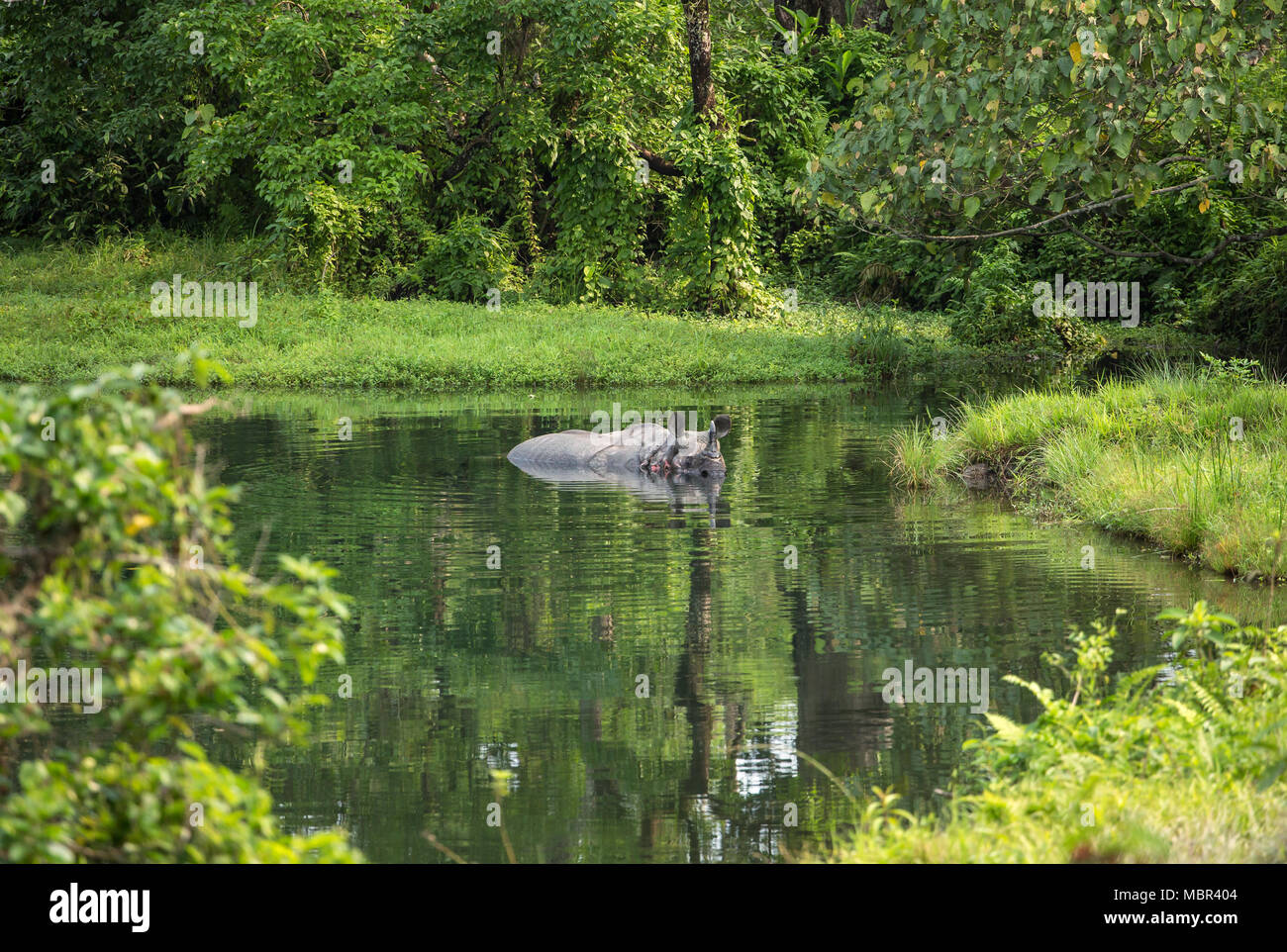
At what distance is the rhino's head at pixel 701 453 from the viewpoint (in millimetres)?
16312

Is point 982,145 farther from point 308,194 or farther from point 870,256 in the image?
point 870,256

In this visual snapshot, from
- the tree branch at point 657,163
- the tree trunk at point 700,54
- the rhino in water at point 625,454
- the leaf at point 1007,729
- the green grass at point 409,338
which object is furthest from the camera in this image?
the tree branch at point 657,163

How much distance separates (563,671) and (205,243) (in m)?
28.4

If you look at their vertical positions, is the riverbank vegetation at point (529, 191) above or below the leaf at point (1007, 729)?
above

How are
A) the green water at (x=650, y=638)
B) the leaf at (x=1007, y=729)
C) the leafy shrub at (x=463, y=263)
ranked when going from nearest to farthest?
1. the leaf at (x=1007, y=729)
2. the green water at (x=650, y=638)
3. the leafy shrub at (x=463, y=263)

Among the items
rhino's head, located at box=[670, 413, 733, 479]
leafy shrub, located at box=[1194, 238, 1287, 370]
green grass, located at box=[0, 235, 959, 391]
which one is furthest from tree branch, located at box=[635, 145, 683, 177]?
rhino's head, located at box=[670, 413, 733, 479]

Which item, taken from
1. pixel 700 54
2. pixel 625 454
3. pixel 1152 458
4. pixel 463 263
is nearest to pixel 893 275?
pixel 700 54

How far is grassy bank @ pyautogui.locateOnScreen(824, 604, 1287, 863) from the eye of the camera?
5.34 meters

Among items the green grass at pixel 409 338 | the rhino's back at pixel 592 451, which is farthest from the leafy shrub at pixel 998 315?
the rhino's back at pixel 592 451

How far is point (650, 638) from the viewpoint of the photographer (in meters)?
9.43

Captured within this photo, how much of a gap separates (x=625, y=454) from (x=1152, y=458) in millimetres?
6198

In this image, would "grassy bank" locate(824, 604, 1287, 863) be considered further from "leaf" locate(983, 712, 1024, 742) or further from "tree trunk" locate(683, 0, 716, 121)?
"tree trunk" locate(683, 0, 716, 121)

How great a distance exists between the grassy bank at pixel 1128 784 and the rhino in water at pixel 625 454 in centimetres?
944

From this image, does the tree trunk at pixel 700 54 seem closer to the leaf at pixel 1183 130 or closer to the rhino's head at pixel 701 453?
the rhino's head at pixel 701 453
